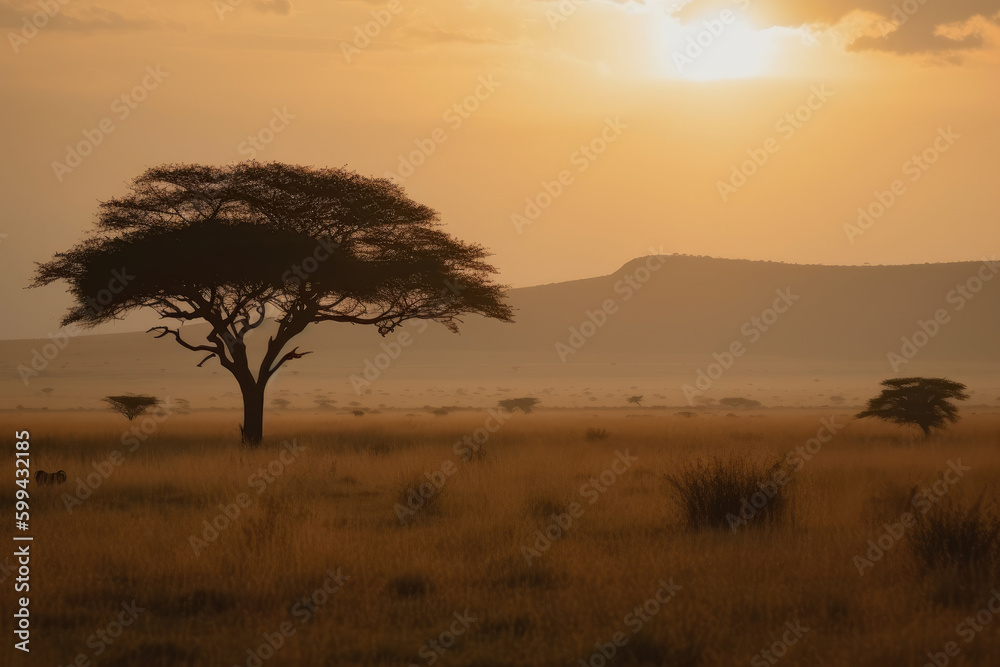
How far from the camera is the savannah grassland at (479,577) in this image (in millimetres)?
7215

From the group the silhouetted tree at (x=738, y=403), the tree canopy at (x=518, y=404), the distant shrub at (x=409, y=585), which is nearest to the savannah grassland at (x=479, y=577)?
the distant shrub at (x=409, y=585)

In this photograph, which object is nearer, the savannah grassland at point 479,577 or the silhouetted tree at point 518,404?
the savannah grassland at point 479,577

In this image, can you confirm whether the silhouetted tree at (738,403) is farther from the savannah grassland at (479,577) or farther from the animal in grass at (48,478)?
the animal in grass at (48,478)

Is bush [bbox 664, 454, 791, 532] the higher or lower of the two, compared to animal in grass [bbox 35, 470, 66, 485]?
higher

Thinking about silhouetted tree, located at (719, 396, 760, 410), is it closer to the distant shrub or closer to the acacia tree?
the acacia tree

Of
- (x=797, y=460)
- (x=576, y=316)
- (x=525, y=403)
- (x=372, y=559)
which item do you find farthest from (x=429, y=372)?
(x=372, y=559)

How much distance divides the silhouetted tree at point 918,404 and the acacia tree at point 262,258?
459 inches

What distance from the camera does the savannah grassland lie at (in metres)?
7.21

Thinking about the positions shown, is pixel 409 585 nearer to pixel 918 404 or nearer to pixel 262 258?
pixel 262 258

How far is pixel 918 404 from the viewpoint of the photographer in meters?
27.5

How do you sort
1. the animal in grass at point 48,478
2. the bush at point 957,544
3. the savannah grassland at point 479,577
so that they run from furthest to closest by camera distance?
the animal in grass at point 48,478 → the bush at point 957,544 → the savannah grassland at point 479,577

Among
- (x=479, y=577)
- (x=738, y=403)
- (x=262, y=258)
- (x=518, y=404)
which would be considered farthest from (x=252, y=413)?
(x=738, y=403)

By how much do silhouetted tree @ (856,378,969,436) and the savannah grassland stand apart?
11.2 metres

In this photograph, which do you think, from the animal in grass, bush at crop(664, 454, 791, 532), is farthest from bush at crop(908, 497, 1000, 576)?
the animal in grass
